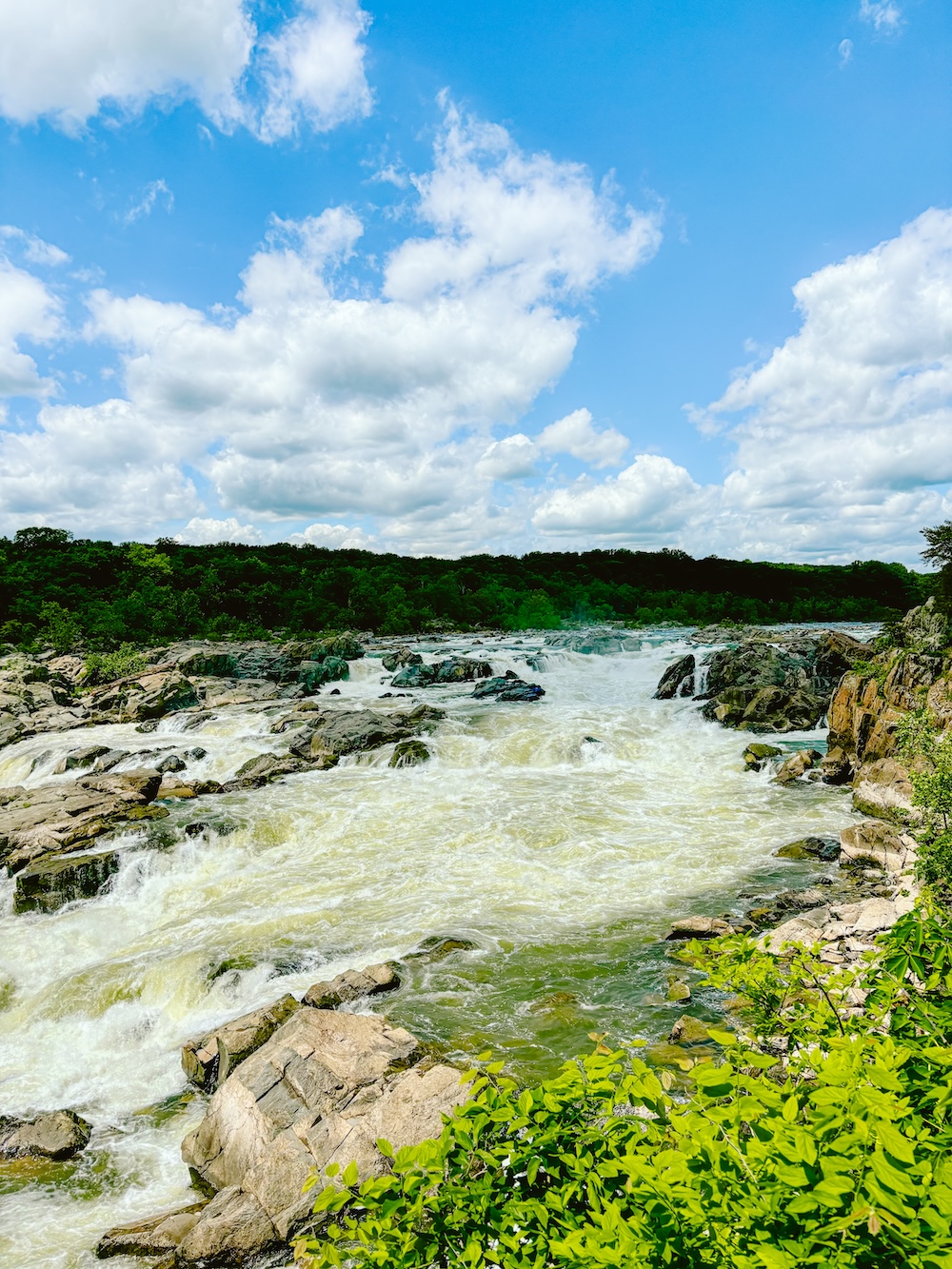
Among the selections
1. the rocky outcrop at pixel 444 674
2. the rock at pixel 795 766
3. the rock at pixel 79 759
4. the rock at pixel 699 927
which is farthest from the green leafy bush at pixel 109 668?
the rock at pixel 699 927

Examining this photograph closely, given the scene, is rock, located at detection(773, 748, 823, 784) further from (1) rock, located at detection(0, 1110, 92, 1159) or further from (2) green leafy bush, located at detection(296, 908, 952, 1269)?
(1) rock, located at detection(0, 1110, 92, 1159)

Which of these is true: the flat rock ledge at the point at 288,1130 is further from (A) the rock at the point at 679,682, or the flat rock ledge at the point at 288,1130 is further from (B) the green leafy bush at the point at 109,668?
(B) the green leafy bush at the point at 109,668

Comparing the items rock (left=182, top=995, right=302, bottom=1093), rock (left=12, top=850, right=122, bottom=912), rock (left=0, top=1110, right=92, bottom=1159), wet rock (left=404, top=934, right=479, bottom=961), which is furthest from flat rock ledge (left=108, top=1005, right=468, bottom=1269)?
rock (left=12, top=850, right=122, bottom=912)

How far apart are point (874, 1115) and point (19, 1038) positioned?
12282 mm

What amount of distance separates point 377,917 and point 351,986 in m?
2.64

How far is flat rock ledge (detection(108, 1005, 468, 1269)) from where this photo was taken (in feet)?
18.8

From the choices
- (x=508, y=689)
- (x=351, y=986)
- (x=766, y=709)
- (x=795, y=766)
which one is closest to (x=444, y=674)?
(x=508, y=689)

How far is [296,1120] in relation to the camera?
Answer: 649cm

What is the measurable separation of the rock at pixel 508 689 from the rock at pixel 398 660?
7931mm

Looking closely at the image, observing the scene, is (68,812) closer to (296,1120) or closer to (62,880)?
(62,880)

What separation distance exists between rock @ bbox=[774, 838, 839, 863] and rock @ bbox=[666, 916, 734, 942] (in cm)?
427

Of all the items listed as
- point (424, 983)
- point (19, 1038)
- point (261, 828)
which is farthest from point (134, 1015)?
point (261, 828)

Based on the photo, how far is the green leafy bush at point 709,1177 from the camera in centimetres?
179

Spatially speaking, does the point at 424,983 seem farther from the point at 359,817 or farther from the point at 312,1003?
the point at 359,817
